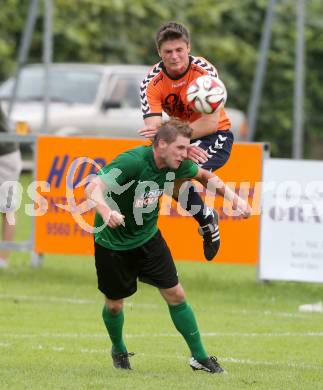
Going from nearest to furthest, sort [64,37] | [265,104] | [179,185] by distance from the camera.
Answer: [179,185]
[64,37]
[265,104]

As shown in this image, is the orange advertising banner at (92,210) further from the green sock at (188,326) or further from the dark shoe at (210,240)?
the green sock at (188,326)

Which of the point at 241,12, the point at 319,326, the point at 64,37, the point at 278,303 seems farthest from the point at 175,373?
the point at 241,12

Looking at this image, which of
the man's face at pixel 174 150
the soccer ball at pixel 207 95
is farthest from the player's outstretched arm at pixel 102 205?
the soccer ball at pixel 207 95

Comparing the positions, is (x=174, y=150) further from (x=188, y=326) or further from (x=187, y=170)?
(x=188, y=326)

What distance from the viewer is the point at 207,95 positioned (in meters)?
9.02

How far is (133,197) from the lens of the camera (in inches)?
327

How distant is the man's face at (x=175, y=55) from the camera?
906 centimetres

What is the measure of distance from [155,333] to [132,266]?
7.52 feet

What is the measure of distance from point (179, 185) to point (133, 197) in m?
1.30

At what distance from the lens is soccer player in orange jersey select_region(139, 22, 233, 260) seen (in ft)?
29.7

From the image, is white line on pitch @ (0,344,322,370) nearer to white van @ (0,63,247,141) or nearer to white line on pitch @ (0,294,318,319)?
white line on pitch @ (0,294,318,319)

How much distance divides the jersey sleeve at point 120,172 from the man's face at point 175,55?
1.24 meters

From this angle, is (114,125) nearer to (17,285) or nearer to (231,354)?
(17,285)

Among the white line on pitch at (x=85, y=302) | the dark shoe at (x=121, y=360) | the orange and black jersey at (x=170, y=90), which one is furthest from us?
the white line on pitch at (x=85, y=302)
